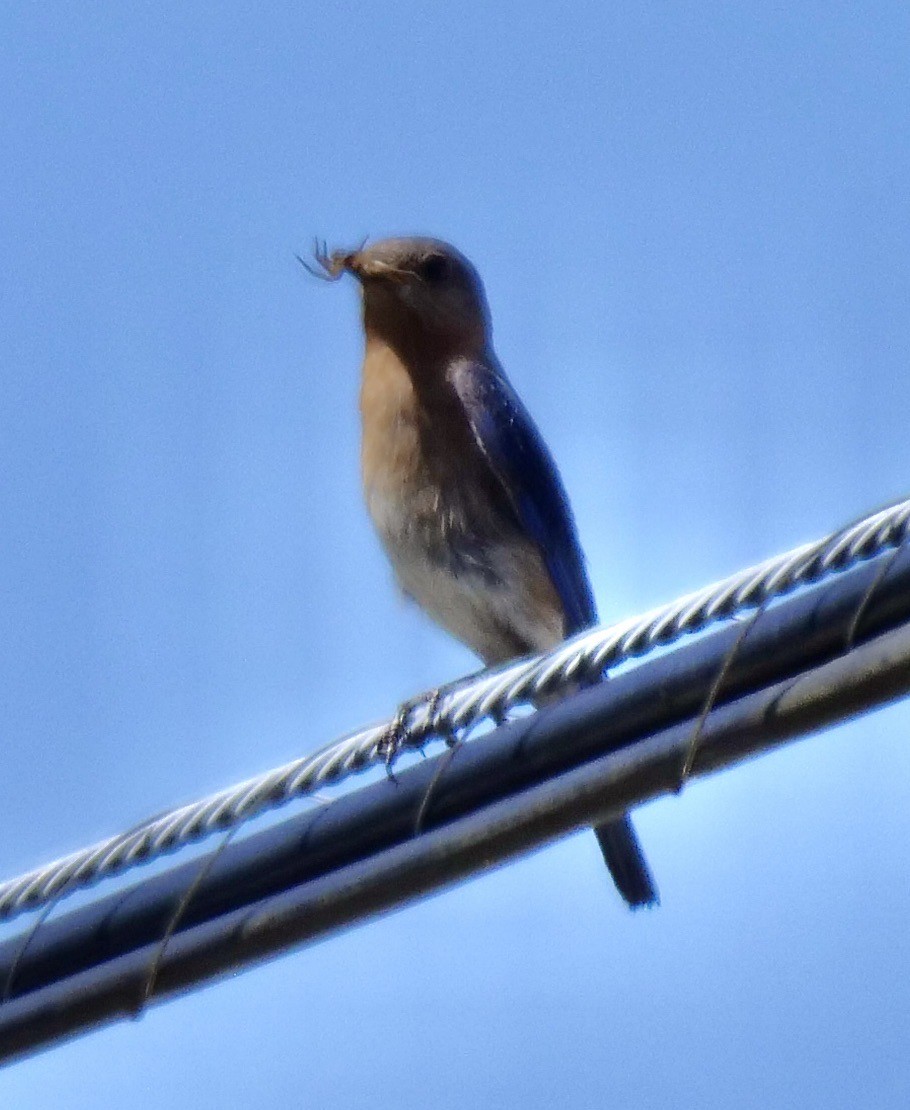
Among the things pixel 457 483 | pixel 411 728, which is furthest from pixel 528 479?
pixel 411 728

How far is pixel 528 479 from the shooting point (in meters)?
6.82

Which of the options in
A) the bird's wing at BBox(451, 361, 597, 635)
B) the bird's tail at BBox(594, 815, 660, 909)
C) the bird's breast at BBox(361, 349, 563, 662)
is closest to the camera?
the bird's tail at BBox(594, 815, 660, 909)

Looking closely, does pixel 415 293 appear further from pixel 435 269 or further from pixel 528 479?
pixel 528 479

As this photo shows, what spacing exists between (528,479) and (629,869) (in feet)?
4.22

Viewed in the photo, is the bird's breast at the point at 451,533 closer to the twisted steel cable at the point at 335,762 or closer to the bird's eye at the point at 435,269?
the bird's eye at the point at 435,269

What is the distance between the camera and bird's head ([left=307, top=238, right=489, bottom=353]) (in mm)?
7020

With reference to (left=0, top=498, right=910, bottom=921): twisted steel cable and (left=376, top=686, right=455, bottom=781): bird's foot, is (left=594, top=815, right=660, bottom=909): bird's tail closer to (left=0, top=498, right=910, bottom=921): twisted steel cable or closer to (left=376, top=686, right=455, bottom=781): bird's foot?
(left=376, top=686, right=455, bottom=781): bird's foot

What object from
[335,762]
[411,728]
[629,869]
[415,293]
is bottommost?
[629,869]

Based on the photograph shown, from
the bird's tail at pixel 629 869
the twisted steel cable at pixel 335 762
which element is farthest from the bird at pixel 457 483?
the twisted steel cable at pixel 335 762

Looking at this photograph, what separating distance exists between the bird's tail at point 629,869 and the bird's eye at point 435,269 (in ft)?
6.51

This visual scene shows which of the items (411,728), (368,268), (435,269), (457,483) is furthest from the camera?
(435,269)

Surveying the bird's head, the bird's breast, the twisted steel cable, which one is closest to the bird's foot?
the bird's breast

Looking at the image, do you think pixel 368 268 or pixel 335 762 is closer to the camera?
pixel 335 762

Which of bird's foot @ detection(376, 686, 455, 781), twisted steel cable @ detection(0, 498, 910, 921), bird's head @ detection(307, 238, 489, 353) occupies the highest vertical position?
bird's head @ detection(307, 238, 489, 353)
